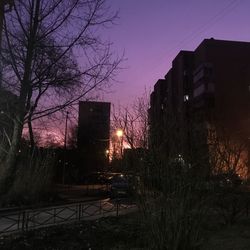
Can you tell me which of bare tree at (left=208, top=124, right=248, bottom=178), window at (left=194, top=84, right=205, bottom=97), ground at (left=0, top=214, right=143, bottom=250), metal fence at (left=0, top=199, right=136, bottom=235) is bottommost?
ground at (left=0, top=214, right=143, bottom=250)

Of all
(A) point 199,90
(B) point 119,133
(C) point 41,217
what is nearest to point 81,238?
(B) point 119,133

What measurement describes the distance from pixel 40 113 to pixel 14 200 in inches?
384

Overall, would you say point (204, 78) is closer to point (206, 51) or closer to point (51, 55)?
point (206, 51)

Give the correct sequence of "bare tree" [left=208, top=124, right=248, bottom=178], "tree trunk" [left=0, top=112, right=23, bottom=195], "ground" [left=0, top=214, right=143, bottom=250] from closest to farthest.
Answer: "ground" [left=0, top=214, right=143, bottom=250], "bare tree" [left=208, top=124, right=248, bottom=178], "tree trunk" [left=0, top=112, right=23, bottom=195]

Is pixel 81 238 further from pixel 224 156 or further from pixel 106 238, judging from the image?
pixel 224 156

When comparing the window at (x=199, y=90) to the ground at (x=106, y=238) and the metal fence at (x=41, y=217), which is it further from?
the ground at (x=106, y=238)

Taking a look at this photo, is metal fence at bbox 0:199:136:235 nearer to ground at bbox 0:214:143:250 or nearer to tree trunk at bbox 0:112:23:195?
ground at bbox 0:214:143:250

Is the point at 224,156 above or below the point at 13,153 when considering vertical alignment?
below

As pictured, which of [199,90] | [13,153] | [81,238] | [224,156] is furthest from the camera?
[199,90]

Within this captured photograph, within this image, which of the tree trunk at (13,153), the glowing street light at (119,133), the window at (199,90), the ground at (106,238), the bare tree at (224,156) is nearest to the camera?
the ground at (106,238)

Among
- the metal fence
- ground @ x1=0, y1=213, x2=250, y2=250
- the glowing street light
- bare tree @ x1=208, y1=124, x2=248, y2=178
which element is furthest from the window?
the glowing street light

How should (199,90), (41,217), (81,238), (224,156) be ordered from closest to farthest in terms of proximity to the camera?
1. (81,238)
2. (224,156)
3. (41,217)
4. (199,90)

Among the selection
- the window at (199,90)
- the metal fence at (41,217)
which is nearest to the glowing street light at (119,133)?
the metal fence at (41,217)

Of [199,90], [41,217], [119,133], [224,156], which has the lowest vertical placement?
[41,217]
